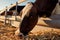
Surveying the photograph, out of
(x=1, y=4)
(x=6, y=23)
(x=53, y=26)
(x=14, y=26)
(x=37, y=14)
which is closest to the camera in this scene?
(x=37, y=14)

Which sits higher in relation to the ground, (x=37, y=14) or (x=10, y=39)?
(x=37, y=14)

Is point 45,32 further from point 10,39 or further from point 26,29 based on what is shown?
point 26,29

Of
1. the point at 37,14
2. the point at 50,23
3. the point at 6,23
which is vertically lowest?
the point at 6,23

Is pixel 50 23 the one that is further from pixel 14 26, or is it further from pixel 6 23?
pixel 6 23

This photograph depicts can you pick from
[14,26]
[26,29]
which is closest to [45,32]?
[26,29]

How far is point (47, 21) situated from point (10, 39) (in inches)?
28.7

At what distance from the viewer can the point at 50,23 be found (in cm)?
325

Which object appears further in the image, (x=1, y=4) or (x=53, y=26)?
(x=1, y=4)

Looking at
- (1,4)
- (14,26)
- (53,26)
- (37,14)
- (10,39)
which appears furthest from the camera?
(1,4)

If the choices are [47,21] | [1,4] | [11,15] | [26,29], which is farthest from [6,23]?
[26,29]

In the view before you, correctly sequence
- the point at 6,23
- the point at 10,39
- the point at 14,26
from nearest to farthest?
the point at 10,39 < the point at 14,26 < the point at 6,23

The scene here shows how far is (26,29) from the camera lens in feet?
7.77

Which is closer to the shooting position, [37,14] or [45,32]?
[37,14]

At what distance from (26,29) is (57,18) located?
1.01 meters
